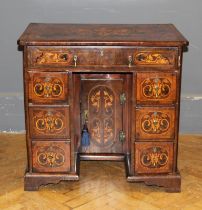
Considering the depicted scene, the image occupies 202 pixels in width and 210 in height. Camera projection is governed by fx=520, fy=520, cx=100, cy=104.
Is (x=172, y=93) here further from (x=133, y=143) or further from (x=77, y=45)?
(x=77, y=45)

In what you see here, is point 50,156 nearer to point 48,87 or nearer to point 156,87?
point 48,87

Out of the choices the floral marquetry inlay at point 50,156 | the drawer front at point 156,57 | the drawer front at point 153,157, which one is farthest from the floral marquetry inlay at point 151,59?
the floral marquetry inlay at point 50,156

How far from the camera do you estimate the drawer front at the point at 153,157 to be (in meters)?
2.95

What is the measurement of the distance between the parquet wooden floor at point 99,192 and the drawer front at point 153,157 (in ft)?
0.43

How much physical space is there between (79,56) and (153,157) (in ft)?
2.36

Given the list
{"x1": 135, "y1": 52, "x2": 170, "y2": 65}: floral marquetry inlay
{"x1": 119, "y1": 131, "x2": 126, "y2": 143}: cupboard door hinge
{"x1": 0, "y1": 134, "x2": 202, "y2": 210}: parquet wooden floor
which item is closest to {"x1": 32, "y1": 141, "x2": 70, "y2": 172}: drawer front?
{"x1": 0, "y1": 134, "x2": 202, "y2": 210}: parquet wooden floor

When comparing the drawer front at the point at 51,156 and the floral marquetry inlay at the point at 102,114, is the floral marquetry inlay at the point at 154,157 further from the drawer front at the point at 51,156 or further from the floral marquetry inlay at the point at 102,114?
the drawer front at the point at 51,156

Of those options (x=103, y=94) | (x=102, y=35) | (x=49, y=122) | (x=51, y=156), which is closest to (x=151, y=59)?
(x=102, y=35)

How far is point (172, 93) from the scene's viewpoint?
9.37ft

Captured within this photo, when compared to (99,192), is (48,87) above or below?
above

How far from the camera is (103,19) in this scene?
144 inches

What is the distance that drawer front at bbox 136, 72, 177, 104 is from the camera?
2.82 m

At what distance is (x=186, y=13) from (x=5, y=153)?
1.59m

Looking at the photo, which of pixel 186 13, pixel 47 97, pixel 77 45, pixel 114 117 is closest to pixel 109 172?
pixel 114 117
